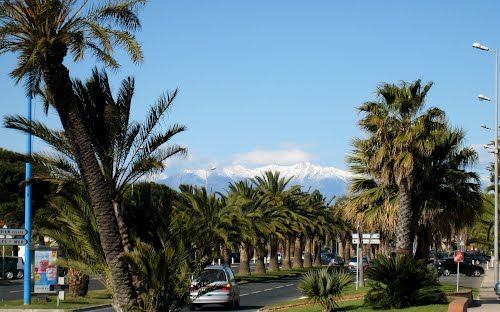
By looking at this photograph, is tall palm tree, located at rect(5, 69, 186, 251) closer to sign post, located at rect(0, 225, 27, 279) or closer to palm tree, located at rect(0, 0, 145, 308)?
palm tree, located at rect(0, 0, 145, 308)

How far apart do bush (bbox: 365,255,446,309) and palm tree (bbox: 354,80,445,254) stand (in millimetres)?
4386

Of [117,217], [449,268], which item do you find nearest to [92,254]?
[117,217]

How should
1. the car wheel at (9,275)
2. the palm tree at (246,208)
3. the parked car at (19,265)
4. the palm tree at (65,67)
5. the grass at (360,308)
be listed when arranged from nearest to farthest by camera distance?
the palm tree at (65,67), the grass at (360,308), the palm tree at (246,208), the car wheel at (9,275), the parked car at (19,265)

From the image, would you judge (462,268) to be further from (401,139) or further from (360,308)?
(360,308)

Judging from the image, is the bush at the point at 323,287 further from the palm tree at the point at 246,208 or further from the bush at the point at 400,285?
the palm tree at the point at 246,208

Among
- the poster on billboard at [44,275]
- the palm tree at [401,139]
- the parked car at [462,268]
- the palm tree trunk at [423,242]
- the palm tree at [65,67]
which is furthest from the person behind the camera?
the parked car at [462,268]

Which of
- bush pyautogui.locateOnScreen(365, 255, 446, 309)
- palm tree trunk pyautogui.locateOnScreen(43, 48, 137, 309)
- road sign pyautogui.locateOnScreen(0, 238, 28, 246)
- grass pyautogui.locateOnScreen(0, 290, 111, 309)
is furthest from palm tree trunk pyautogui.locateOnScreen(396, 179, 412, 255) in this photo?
palm tree trunk pyautogui.locateOnScreen(43, 48, 137, 309)

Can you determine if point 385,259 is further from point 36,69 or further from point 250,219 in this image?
point 250,219

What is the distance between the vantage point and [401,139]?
2756 cm

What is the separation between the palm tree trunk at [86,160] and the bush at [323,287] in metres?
7.52

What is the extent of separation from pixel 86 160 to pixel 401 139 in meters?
14.4

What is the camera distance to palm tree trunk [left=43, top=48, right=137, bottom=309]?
15594 millimetres

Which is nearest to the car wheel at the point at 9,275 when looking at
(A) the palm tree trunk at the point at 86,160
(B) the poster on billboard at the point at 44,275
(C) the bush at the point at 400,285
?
(B) the poster on billboard at the point at 44,275

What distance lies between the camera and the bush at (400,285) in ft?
74.0
